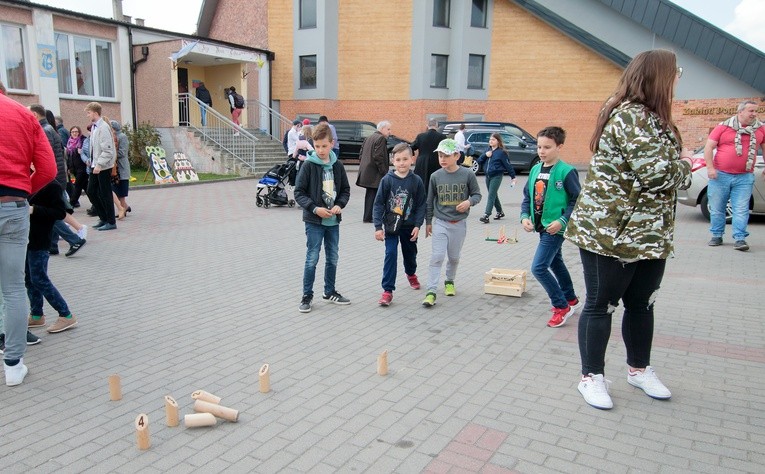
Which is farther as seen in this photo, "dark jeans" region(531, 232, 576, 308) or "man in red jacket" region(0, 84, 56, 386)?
"dark jeans" region(531, 232, 576, 308)

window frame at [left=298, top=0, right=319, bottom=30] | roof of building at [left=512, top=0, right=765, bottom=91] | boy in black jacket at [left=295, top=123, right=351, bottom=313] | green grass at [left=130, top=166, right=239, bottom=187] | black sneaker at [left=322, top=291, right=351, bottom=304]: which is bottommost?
green grass at [left=130, top=166, right=239, bottom=187]

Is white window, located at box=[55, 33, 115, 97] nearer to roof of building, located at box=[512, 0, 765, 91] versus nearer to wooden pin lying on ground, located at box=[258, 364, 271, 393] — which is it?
wooden pin lying on ground, located at box=[258, 364, 271, 393]

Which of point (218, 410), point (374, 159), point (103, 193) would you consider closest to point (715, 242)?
point (374, 159)

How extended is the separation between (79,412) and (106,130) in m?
7.26

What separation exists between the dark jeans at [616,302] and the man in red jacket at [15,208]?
151 inches

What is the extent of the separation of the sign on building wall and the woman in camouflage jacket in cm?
1944

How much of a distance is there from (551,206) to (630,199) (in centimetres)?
175

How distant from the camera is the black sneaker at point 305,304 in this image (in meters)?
5.82

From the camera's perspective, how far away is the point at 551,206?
5238 mm

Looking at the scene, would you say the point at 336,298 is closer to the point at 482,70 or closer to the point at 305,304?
the point at 305,304

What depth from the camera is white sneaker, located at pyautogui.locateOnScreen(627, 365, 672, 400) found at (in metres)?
3.85

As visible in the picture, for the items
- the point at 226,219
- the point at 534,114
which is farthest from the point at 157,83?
the point at 534,114

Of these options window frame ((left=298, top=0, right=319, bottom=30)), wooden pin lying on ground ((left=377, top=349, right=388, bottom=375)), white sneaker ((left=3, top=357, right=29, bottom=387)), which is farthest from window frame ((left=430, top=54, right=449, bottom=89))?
white sneaker ((left=3, top=357, right=29, bottom=387))

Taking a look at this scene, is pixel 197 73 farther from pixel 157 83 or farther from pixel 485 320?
pixel 485 320
